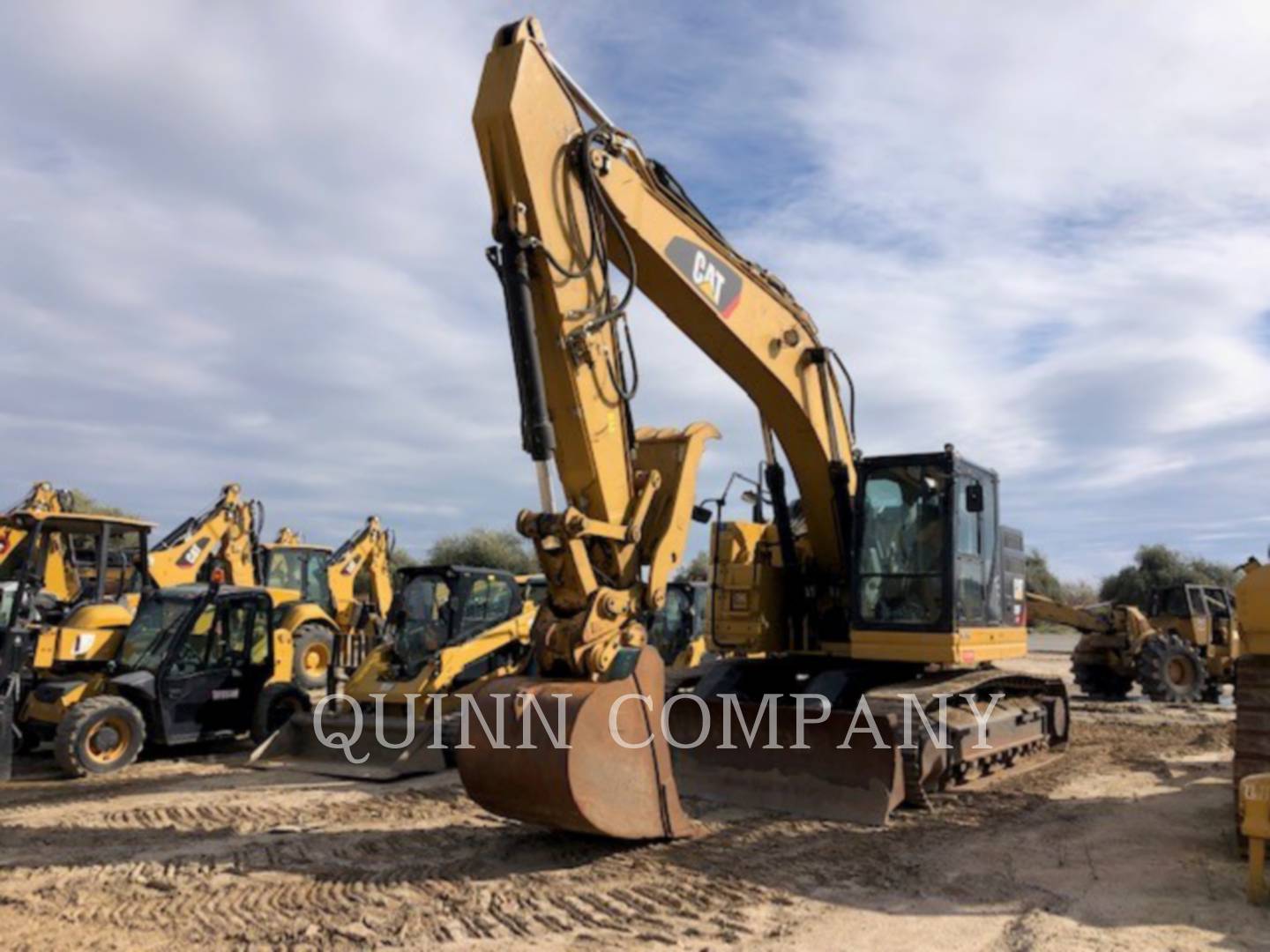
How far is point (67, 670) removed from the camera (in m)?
11.3

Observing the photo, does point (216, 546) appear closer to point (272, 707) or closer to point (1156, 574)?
point (272, 707)

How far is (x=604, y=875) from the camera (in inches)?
238

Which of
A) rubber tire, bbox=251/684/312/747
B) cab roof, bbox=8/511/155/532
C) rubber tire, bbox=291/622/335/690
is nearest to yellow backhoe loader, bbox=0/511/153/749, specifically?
cab roof, bbox=8/511/155/532

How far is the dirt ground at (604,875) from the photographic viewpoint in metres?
5.17

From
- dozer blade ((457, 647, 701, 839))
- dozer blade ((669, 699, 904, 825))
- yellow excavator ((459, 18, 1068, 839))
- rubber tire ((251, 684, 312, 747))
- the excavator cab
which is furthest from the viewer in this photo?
rubber tire ((251, 684, 312, 747))

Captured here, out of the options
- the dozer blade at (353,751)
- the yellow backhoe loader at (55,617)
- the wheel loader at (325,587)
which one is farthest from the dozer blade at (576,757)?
the wheel loader at (325,587)

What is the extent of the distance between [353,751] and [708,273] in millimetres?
5862

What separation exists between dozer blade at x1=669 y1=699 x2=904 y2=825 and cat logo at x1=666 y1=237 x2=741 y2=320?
9.95 ft

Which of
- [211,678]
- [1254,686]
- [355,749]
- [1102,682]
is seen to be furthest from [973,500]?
[1102,682]

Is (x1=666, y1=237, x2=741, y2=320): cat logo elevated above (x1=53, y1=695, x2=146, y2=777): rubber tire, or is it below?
above

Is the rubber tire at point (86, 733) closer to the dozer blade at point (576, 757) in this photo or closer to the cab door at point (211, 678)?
the cab door at point (211, 678)

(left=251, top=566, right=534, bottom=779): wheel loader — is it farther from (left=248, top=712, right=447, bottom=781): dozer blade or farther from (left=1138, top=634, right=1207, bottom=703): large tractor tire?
(left=1138, top=634, right=1207, bottom=703): large tractor tire

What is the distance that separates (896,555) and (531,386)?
407 cm

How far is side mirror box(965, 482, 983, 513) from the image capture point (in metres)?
8.78
